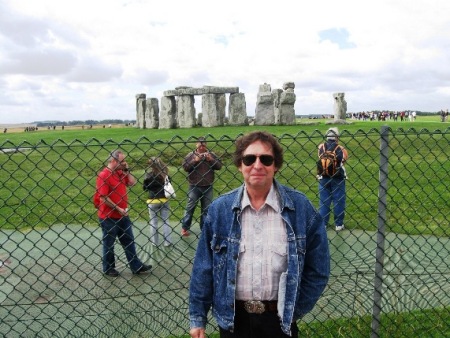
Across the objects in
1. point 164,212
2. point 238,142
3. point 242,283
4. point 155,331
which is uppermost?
point 238,142

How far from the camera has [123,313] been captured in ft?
16.2

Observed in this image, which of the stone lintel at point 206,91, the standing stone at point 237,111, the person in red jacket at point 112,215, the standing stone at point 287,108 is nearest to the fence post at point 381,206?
the person in red jacket at point 112,215

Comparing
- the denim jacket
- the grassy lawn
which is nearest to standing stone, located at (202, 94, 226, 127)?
the grassy lawn

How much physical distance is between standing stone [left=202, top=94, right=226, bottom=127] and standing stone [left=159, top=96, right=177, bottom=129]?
235cm

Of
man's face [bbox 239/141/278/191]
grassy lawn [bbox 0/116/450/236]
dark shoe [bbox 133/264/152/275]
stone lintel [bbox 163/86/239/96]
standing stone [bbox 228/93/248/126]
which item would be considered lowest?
dark shoe [bbox 133/264/152/275]

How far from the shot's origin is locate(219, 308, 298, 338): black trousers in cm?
275

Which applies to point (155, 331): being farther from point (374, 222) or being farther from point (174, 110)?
point (174, 110)

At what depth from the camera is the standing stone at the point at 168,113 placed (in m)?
28.7

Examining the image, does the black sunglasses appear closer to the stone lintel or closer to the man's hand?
the man's hand

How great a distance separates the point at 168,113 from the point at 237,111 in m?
4.49

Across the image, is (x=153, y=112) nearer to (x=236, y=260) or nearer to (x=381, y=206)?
(x=381, y=206)

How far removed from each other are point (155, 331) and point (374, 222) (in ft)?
16.8

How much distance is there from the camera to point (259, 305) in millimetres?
2734

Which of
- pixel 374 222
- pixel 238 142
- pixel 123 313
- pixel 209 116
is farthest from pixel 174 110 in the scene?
pixel 238 142
